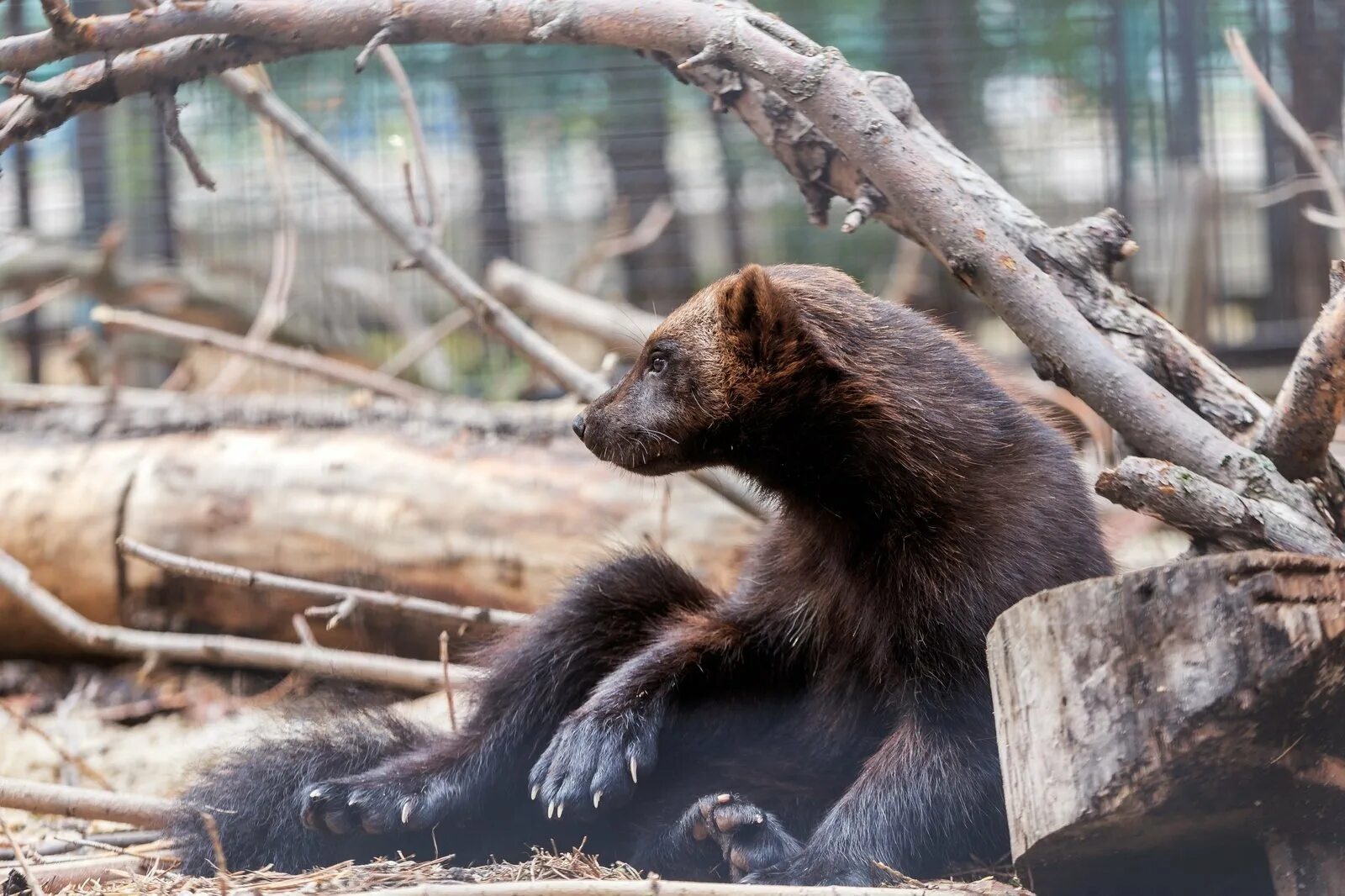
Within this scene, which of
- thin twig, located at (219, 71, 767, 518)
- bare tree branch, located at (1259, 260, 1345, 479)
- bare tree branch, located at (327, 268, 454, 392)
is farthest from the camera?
bare tree branch, located at (327, 268, 454, 392)

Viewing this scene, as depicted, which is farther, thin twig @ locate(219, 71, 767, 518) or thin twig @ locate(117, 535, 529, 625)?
thin twig @ locate(219, 71, 767, 518)

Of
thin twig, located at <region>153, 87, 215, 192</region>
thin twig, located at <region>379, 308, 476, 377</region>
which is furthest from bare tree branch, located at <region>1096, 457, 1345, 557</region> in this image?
thin twig, located at <region>379, 308, 476, 377</region>

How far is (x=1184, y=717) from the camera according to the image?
1.58 m

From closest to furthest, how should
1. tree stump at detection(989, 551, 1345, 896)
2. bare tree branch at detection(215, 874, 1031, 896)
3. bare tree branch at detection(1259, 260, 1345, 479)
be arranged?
tree stump at detection(989, 551, 1345, 896) < bare tree branch at detection(215, 874, 1031, 896) < bare tree branch at detection(1259, 260, 1345, 479)

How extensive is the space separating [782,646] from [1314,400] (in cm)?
113

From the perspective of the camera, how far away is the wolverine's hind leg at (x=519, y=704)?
99.1 inches

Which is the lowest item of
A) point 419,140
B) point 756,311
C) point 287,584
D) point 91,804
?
point 91,804

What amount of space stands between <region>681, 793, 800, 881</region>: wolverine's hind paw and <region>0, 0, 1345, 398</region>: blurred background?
4.41 metres

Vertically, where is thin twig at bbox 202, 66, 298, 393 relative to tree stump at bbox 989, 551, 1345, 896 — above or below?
above

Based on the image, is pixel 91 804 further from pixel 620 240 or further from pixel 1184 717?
pixel 620 240

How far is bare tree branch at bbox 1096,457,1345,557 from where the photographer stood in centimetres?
200

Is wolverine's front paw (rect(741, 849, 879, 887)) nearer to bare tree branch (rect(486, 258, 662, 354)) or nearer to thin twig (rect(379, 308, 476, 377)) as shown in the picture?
bare tree branch (rect(486, 258, 662, 354))

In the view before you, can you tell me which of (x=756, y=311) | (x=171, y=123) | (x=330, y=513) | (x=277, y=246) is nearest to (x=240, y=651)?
(x=330, y=513)

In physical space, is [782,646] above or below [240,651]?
above
